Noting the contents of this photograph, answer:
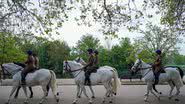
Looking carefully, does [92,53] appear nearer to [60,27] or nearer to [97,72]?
[97,72]

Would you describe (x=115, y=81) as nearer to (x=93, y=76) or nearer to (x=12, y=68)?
(x=93, y=76)

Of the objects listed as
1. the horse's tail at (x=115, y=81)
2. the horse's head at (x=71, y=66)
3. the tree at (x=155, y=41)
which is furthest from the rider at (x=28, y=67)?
the tree at (x=155, y=41)

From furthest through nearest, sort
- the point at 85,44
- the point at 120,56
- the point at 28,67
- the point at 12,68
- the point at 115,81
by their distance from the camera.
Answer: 1. the point at 120,56
2. the point at 85,44
3. the point at 115,81
4. the point at 12,68
5. the point at 28,67

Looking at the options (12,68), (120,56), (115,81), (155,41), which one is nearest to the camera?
(12,68)

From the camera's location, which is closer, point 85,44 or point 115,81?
point 115,81

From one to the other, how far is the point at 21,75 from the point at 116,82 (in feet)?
16.9

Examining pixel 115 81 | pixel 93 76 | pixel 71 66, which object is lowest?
pixel 115 81

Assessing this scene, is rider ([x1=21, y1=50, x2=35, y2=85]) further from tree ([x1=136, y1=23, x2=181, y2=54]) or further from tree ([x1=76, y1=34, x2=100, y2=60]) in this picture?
tree ([x1=76, y1=34, x2=100, y2=60])

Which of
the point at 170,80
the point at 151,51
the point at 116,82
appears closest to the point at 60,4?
the point at 116,82

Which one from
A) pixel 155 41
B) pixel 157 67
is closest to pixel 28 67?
pixel 157 67

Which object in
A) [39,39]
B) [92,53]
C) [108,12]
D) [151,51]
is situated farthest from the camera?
[151,51]

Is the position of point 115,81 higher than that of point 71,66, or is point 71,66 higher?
point 71,66

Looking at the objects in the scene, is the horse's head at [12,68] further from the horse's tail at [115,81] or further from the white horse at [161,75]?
the white horse at [161,75]

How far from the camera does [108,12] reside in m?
16.9
